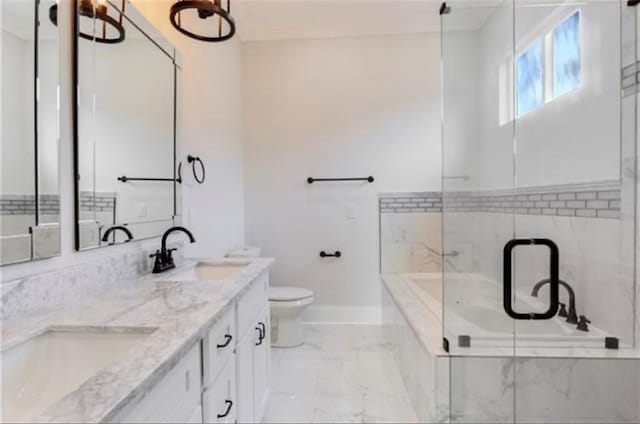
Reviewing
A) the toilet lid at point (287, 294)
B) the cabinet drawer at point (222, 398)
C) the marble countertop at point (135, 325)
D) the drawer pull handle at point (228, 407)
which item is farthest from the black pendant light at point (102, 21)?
the toilet lid at point (287, 294)

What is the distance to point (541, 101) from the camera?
90.2 inches

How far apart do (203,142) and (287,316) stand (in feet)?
4.68

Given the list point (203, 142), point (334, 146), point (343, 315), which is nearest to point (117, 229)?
point (203, 142)

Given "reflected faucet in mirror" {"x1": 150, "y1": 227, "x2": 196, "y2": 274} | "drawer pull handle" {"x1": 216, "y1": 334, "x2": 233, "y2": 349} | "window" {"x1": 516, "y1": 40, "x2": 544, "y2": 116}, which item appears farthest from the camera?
"window" {"x1": 516, "y1": 40, "x2": 544, "y2": 116}

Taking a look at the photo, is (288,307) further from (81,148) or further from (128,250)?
(81,148)

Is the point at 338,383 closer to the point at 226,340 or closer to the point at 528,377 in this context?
the point at 528,377

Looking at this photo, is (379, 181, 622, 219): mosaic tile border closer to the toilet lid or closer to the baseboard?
the baseboard

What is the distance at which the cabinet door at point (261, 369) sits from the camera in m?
1.66

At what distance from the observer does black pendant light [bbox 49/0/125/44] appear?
1.29 meters

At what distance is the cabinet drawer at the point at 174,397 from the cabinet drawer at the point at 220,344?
0.06 metres

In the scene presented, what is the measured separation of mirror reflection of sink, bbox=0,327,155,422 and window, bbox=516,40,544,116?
2.59 metres

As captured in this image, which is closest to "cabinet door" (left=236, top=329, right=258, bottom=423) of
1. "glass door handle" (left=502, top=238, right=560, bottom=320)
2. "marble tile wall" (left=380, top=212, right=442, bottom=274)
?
"glass door handle" (left=502, top=238, right=560, bottom=320)

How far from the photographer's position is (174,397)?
81 cm

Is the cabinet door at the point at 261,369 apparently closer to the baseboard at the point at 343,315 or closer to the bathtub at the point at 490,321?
the bathtub at the point at 490,321
